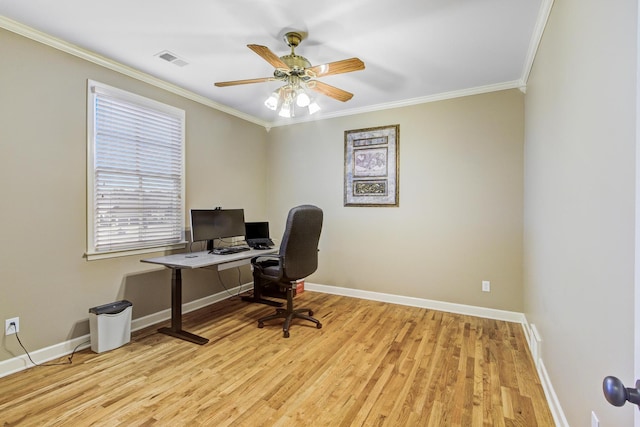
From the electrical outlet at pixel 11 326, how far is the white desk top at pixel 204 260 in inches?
36.7

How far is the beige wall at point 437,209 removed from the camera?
3.28 m

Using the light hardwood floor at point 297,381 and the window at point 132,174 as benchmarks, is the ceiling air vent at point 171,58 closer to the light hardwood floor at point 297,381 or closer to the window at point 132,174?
the window at point 132,174

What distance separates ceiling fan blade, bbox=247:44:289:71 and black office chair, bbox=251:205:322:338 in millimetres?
1231

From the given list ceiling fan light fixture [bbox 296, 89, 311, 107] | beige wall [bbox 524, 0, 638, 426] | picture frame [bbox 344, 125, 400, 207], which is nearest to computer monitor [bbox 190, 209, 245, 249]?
picture frame [bbox 344, 125, 400, 207]

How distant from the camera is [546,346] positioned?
2.03 m

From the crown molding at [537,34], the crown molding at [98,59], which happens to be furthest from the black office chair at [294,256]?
the crown molding at [537,34]

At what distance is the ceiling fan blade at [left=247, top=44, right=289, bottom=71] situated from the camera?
1.96 meters

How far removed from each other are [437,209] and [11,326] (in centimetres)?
411

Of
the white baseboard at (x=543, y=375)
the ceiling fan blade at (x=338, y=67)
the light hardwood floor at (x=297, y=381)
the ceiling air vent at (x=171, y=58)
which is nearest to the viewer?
the white baseboard at (x=543, y=375)

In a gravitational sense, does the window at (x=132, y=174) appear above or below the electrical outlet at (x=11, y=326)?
above

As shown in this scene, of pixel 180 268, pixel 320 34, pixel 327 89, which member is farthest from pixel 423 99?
pixel 180 268

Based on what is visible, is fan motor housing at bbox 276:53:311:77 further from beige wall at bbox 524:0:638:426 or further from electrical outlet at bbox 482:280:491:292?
electrical outlet at bbox 482:280:491:292

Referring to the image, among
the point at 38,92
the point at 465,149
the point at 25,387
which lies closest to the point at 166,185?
the point at 38,92

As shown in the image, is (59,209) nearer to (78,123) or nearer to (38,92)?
(78,123)
